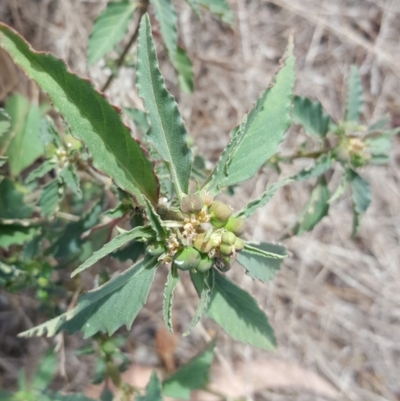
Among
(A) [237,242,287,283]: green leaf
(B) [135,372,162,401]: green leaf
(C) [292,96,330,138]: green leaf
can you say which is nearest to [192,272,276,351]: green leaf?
(A) [237,242,287,283]: green leaf

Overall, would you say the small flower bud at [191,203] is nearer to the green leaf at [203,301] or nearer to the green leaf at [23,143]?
the green leaf at [203,301]

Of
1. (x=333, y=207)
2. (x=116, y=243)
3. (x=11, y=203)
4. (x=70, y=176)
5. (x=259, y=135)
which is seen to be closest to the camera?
(x=116, y=243)

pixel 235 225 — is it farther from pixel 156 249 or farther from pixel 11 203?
pixel 11 203

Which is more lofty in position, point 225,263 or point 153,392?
point 225,263

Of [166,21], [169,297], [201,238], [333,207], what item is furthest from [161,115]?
[333,207]

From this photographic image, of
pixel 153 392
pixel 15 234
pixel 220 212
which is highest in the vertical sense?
pixel 220 212

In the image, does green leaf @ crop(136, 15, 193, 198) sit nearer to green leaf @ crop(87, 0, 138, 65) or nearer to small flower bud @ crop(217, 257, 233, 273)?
small flower bud @ crop(217, 257, 233, 273)

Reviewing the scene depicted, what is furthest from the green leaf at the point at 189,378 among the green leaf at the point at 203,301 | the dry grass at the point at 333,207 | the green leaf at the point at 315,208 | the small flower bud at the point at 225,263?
the dry grass at the point at 333,207
